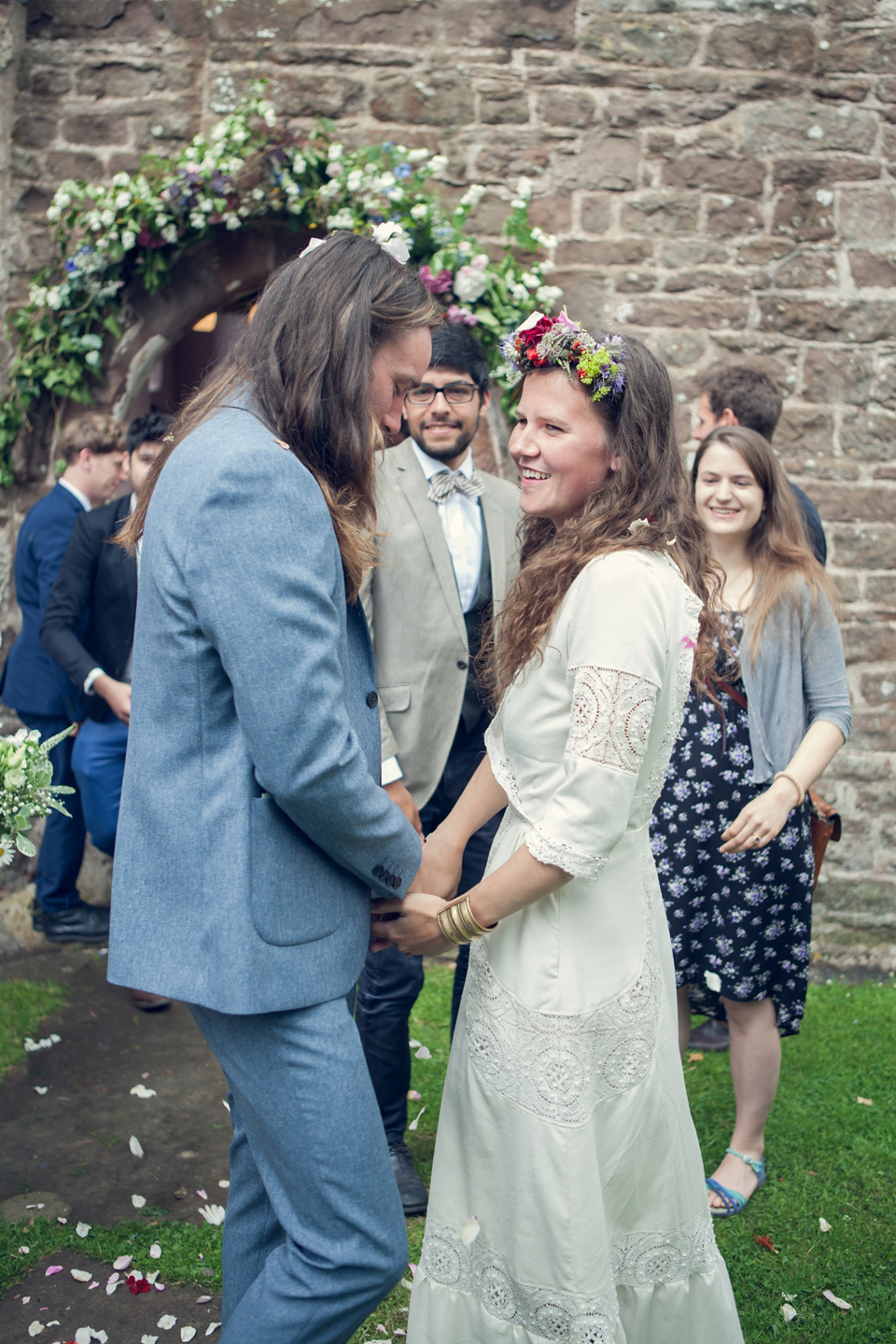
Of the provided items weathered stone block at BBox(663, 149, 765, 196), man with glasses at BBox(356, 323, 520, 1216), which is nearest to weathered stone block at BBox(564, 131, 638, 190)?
weathered stone block at BBox(663, 149, 765, 196)

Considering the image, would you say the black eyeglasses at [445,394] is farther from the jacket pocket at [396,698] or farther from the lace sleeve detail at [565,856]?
Result: the lace sleeve detail at [565,856]

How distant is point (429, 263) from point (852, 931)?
11.3 feet

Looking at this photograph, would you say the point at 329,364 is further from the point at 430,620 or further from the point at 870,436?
the point at 870,436

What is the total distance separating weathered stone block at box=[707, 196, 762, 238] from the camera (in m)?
4.68

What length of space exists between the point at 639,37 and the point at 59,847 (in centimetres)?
424

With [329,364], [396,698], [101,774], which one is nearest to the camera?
[329,364]

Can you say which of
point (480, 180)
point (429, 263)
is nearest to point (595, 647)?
point (429, 263)

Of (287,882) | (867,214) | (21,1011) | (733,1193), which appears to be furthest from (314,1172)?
(867,214)

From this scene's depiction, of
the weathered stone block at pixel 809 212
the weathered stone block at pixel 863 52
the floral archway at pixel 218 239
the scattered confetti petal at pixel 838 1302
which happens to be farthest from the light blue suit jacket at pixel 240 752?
the weathered stone block at pixel 863 52

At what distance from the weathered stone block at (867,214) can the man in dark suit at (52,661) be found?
3.23 metres

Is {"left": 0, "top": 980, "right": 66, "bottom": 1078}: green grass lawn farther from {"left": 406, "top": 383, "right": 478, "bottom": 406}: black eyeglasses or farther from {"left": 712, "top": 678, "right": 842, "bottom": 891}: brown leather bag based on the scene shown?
{"left": 712, "top": 678, "right": 842, "bottom": 891}: brown leather bag

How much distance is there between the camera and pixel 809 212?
4668 mm

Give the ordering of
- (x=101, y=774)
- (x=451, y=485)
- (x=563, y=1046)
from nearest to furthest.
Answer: (x=563, y=1046), (x=451, y=485), (x=101, y=774)

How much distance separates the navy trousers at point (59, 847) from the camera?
15.3 ft
